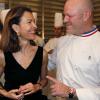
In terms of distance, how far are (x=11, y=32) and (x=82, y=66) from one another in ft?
1.93

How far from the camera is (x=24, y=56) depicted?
197cm

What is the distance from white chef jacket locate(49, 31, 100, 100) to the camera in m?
1.62

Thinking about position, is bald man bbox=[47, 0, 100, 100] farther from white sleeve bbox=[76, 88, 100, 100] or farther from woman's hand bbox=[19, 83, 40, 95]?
woman's hand bbox=[19, 83, 40, 95]

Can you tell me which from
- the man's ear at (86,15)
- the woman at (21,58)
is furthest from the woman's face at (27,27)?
the man's ear at (86,15)

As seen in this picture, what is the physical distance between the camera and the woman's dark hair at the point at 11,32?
1950 mm

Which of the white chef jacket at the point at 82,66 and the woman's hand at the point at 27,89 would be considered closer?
the white chef jacket at the point at 82,66

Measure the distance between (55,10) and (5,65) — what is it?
10.5 ft

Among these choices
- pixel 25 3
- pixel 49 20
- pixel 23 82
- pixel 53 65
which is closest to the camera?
pixel 23 82

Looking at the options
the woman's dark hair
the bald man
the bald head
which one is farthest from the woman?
the bald head

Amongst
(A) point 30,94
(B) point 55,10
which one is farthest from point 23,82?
(B) point 55,10

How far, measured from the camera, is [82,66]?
1659 millimetres

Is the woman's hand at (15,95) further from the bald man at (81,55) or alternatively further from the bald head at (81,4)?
the bald head at (81,4)

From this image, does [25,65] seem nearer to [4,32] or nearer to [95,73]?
[4,32]

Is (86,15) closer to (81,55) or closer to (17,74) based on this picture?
(81,55)
